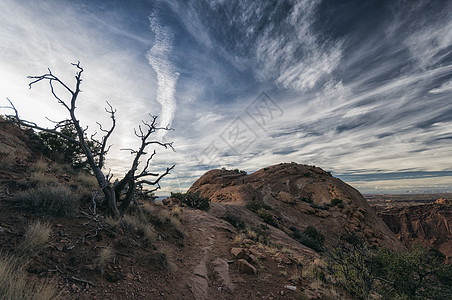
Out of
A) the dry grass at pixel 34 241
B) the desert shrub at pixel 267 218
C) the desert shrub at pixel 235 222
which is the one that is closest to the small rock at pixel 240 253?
the dry grass at pixel 34 241

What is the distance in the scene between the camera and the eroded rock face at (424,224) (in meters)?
51.8

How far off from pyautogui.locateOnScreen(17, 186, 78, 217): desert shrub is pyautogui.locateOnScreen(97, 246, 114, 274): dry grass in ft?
6.71

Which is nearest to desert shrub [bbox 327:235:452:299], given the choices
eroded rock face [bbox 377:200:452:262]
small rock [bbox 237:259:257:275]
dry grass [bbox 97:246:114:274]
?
small rock [bbox 237:259:257:275]

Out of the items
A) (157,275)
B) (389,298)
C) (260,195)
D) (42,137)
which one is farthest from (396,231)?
(42,137)

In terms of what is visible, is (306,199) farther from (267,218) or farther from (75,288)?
(75,288)

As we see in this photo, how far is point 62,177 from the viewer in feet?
30.2

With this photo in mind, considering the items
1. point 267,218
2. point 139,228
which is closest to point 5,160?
point 139,228

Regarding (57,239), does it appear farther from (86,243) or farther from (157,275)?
(157,275)

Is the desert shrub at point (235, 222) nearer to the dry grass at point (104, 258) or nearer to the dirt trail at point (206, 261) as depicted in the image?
the dirt trail at point (206, 261)

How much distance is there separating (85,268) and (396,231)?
83.6m

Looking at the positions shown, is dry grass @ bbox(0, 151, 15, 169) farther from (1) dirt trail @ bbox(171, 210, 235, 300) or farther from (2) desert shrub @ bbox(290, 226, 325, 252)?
(2) desert shrub @ bbox(290, 226, 325, 252)

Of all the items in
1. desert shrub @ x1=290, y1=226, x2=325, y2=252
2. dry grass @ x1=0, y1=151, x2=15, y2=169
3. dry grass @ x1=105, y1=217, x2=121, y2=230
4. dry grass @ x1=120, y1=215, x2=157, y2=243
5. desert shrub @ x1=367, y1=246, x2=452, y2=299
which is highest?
dry grass @ x1=0, y1=151, x2=15, y2=169

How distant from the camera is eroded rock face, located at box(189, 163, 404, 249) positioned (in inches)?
819

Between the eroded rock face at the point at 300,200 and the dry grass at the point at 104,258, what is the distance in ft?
37.0
